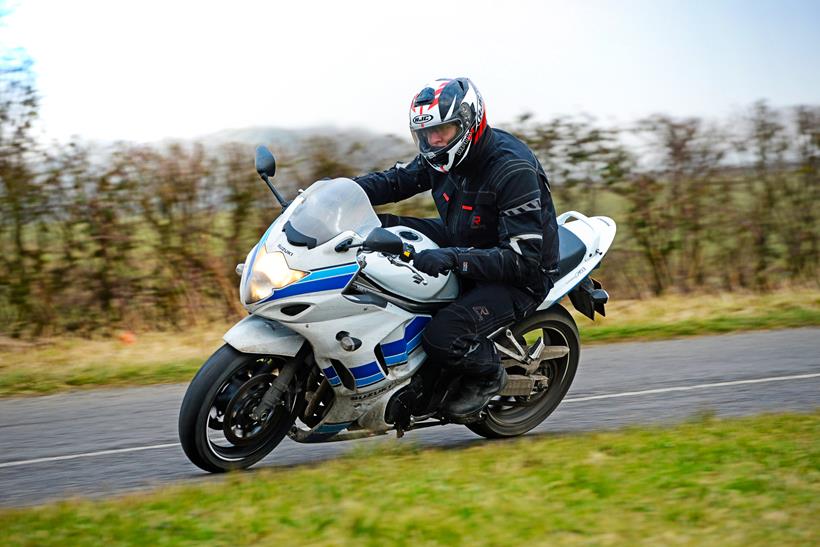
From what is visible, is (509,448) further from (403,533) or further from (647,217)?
(647,217)

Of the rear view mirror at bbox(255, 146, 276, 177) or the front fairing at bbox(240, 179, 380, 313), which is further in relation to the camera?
the rear view mirror at bbox(255, 146, 276, 177)

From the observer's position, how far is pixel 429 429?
7.27m

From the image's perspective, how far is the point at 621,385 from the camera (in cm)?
834

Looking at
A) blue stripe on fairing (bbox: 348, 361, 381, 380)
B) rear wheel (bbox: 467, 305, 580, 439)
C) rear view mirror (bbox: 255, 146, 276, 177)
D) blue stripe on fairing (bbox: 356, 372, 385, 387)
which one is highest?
rear view mirror (bbox: 255, 146, 276, 177)

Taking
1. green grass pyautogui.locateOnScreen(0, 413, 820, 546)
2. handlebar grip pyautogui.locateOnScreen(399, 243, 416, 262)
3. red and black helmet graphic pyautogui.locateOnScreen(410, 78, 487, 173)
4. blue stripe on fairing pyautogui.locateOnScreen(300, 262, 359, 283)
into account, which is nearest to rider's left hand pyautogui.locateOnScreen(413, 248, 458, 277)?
handlebar grip pyautogui.locateOnScreen(399, 243, 416, 262)

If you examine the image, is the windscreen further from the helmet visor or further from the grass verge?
the grass verge

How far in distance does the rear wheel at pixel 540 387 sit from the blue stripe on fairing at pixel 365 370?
1.02 m

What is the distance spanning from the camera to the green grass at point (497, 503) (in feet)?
14.3

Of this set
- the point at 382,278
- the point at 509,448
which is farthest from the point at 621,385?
the point at 382,278

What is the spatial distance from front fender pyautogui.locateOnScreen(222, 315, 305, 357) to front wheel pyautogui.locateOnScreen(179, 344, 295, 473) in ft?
0.23

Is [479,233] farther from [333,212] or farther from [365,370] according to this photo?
[365,370]

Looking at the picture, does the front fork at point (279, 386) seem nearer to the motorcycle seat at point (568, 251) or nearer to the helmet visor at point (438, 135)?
the helmet visor at point (438, 135)

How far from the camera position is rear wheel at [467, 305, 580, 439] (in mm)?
6742

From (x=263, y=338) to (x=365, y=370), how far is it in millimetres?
610
